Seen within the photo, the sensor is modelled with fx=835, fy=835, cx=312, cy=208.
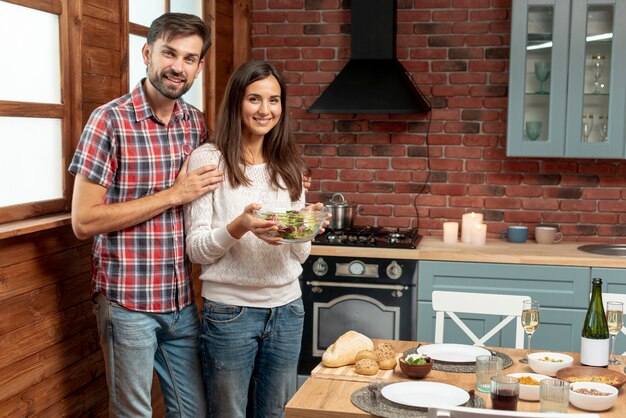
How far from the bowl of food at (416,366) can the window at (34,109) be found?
1.32 m

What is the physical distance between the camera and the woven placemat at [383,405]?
6.75 feet

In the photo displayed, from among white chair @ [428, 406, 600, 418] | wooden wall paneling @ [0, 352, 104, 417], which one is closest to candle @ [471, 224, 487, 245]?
wooden wall paneling @ [0, 352, 104, 417]

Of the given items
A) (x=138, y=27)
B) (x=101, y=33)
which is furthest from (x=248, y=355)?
(x=138, y=27)

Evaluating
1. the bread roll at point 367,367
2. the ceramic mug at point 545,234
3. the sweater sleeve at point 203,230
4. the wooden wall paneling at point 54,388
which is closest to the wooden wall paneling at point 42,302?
the wooden wall paneling at point 54,388

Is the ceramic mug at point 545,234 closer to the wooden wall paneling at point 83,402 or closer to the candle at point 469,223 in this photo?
the candle at point 469,223

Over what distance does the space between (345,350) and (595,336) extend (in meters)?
0.77

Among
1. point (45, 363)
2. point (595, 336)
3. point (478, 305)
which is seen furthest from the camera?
point (478, 305)

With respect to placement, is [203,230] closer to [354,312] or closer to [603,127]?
[354,312]

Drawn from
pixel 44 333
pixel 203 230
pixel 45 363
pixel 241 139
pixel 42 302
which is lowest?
pixel 45 363

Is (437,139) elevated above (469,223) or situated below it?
above

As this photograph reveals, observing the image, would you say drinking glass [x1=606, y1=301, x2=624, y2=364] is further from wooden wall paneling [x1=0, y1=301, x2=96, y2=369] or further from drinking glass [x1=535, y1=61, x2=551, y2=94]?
drinking glass [x1=535, y1=61, x2=551, y2=94]

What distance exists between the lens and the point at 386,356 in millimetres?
2475

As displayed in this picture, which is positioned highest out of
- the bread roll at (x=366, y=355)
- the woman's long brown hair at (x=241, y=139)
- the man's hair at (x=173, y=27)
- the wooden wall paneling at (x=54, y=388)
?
the man's hair at (x=173, y=27)

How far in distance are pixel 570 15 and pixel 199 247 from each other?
2.53m
